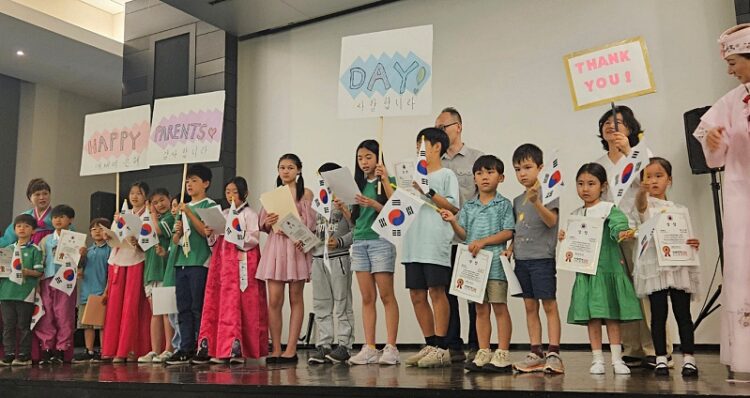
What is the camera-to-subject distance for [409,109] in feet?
12.1

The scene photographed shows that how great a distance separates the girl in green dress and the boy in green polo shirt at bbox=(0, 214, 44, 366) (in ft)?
12.5

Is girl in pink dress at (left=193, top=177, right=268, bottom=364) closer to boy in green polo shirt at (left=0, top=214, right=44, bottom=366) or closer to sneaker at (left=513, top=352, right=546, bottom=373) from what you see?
boy in green polo shirt at (left=0, top=214, right=44, bottom=366)

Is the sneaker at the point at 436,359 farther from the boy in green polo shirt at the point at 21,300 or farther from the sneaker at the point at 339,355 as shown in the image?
the boy in green polo shirt at the point at 21,300

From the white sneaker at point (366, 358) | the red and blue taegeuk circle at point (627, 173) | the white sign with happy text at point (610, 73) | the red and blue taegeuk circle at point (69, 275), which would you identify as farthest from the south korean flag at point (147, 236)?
the red and blue taegeuk circle at point (627, 173)

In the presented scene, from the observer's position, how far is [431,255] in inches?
139

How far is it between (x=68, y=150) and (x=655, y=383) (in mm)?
8364

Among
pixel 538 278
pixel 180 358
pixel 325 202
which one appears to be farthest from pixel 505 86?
pixel 180 358

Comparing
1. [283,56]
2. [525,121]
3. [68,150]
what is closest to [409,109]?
[525,121]

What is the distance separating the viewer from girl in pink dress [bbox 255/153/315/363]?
425 centimetres

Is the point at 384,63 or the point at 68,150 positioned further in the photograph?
the point at 68,150

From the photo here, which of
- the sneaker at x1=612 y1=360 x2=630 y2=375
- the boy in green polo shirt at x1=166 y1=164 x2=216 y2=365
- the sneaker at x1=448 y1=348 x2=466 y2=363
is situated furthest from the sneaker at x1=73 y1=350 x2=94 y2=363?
the sneaker at x1=612 y1=360 x2=630 y2=375

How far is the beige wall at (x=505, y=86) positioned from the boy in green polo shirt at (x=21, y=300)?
2413 mm

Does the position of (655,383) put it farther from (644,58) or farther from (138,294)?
(138,294)

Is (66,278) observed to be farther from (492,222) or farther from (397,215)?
(492,222)
